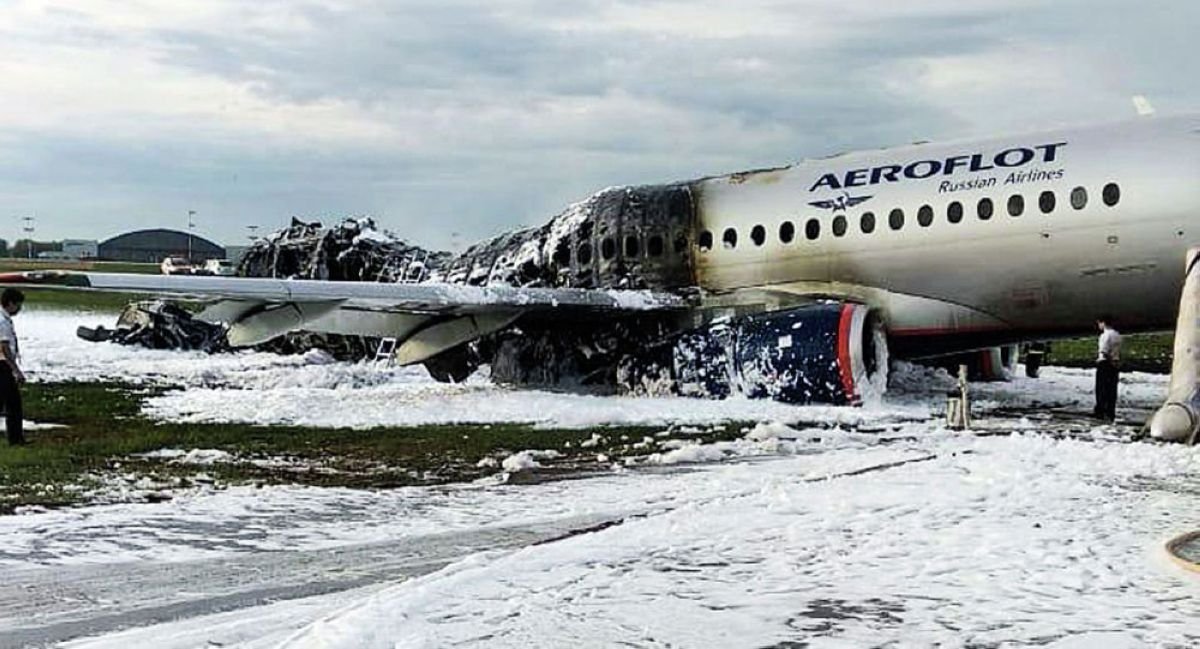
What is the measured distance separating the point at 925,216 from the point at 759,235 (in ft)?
8.39

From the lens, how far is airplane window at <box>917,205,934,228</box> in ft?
57.2

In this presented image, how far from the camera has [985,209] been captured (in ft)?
55.7

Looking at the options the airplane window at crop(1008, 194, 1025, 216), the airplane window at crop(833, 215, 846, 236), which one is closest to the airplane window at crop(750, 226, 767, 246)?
the airplane window at crop(833, 215, 846, 236)

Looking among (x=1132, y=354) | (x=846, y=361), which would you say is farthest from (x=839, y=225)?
(x=1132, y=354)

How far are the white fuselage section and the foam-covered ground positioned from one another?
2.94 meters

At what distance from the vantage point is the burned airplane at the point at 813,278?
16219 millimetres

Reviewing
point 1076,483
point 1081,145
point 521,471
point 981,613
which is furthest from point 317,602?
point 1081,145

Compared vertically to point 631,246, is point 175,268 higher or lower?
lower

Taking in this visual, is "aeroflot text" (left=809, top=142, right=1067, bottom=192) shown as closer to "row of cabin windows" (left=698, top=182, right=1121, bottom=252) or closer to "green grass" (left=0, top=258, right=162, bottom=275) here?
"row of cabin windows" (left=698, top=182, right=1121, bottom=252)

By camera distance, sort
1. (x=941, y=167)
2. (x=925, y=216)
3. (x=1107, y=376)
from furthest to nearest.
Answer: (x=941, y=167) < (x=925, y=216) < (x=1107, y=376)

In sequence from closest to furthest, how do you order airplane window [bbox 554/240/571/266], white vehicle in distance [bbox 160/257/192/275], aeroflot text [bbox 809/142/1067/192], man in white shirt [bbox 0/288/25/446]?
1. man in white shirt [bbox 0/288/25/446]
2. aeroflot text [bbox 809/142/1067/192]
3. airplane window [bbox 554/240/571/266]
4. white vehicle in distance [bbox 160/257/192/275]

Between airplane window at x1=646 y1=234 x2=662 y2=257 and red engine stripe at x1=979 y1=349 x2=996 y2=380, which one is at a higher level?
airplane window at x1=646 y1=234 x2=662 y2=257

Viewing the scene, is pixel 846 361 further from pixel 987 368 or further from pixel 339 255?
pixel 339 255

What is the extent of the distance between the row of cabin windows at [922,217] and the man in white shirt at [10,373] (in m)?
9.57
